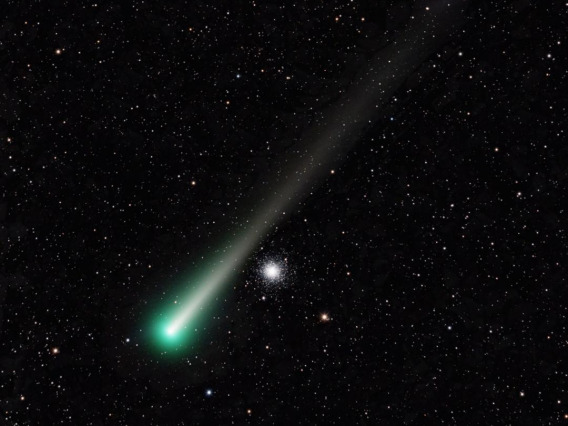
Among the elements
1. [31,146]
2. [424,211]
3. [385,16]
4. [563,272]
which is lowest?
[563,272]

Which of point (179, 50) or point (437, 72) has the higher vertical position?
point (179, 50)

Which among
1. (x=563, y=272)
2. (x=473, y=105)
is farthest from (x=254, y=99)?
(x=563, y=272)

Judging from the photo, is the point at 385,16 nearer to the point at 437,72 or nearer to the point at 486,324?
the point at 437,72

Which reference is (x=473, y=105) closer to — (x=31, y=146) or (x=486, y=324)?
(x=486, y=324)

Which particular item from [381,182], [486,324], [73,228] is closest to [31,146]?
[73,228]
